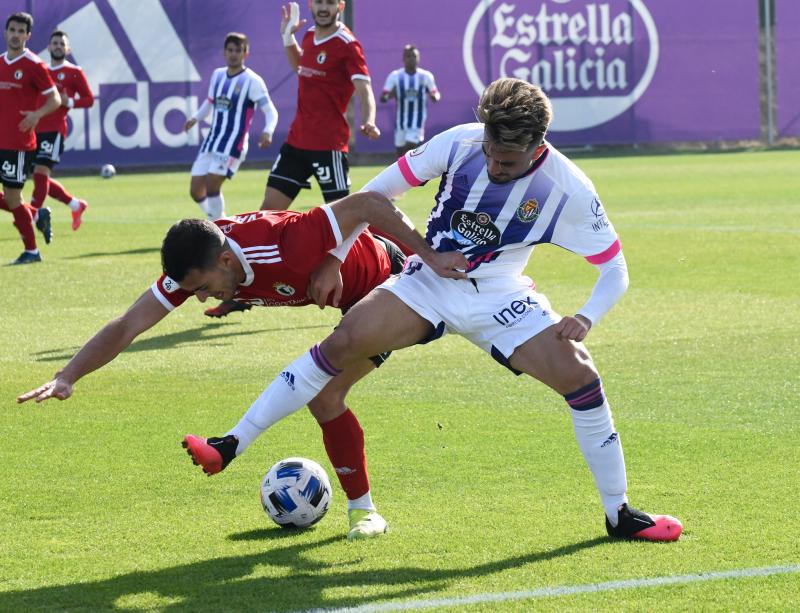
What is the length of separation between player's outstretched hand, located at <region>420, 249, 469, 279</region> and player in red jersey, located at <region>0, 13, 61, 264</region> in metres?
9.98

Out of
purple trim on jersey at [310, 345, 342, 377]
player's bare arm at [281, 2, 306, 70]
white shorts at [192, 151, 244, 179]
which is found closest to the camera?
purple trim on jersey at [310, 345, 342, 377]

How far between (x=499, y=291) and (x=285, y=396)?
89 cm

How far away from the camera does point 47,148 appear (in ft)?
54.7

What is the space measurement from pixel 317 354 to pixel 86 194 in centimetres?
2073

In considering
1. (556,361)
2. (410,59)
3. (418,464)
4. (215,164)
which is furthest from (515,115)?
(410,59)

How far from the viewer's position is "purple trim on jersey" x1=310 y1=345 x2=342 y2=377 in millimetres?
4992

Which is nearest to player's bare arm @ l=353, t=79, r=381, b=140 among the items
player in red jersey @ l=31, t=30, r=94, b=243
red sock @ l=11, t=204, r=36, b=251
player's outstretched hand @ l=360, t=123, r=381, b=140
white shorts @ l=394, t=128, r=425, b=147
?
player's outstretched hand @ l=360, t=123, r=381, b=140

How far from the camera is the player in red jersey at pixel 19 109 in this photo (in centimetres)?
1435

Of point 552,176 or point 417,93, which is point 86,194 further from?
point 552,176

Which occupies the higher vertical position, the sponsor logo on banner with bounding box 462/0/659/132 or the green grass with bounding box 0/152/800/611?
the green grass with bounding box 0/152/800/611

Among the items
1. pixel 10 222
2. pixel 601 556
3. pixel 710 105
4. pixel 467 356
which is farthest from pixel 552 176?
pixel 710 105

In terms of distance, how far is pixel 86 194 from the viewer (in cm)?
2491

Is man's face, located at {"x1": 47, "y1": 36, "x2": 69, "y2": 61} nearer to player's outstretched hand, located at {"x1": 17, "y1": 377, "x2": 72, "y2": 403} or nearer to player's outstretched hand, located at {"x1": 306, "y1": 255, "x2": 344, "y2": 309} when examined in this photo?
player's outstretched hand, located at {"x1": 306, "y1": 255, "x2": 344, "y2": 309}

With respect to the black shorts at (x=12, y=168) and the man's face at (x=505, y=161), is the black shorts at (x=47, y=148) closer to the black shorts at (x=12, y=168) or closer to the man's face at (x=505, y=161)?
the black shorts at (x=12, y=168)
